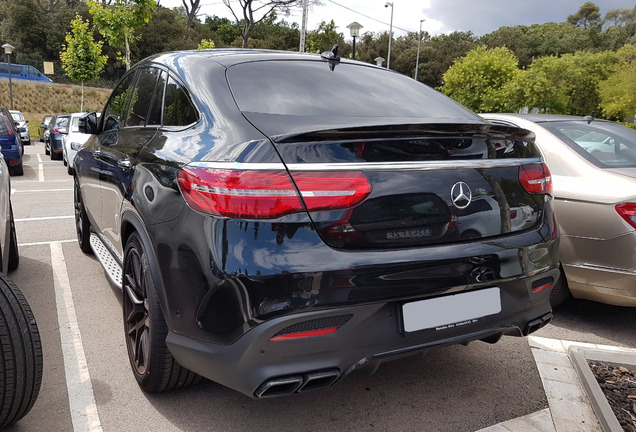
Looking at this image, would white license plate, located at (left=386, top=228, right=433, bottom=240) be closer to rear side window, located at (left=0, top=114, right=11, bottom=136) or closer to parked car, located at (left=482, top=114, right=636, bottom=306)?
parked car, located at (left=482, top=114, right=636, bottom=306)

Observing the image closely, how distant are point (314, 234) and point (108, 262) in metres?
2.19

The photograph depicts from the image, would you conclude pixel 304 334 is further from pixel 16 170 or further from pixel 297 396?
pixel 16 170

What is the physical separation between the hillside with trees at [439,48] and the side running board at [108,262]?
15.5m

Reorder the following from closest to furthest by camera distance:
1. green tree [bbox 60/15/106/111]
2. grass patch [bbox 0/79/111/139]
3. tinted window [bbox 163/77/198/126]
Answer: tinted window [bbox 163/77/198/126] < green tree [bbox 60/15/106/111] < grass patch [bbox 0/79/111/139]

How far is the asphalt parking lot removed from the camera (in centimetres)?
253

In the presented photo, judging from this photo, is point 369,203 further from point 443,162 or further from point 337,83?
point 337,83

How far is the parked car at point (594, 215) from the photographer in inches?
137

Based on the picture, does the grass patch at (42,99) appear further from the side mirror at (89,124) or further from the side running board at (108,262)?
the side running board at (108,262)

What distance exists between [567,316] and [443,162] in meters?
2.60

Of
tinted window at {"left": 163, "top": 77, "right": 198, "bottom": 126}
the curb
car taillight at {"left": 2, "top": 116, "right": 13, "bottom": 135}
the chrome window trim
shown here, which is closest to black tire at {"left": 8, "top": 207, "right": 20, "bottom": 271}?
tinted window at {"left": 163, "top": 77, "right": 198, "bottom": 126}

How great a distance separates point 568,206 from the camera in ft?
12.3

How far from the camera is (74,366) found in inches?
120

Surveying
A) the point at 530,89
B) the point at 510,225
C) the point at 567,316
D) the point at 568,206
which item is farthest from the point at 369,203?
the point at 530,89

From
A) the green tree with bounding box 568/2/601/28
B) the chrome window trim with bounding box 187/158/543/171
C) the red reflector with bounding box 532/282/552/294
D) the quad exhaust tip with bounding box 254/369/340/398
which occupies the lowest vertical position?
the quad exhaust tip with bounding box 254/369/340/398
